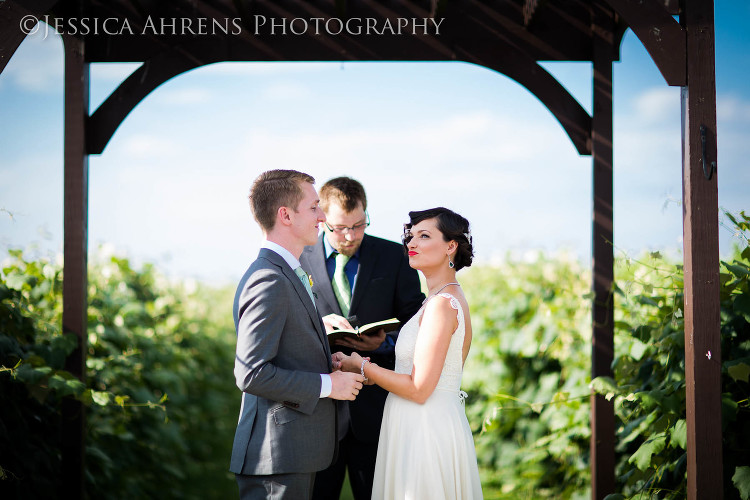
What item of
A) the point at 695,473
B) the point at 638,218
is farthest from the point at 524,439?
the point at 695,473

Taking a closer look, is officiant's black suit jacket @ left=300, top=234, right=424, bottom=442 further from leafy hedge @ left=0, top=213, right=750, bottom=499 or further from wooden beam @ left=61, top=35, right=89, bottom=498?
wooden beam @ left=61, top=35, right=89, bottom=498

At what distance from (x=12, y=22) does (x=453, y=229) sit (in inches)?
81.7

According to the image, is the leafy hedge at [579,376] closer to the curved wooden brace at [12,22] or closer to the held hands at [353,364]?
the held hands at [353,364]

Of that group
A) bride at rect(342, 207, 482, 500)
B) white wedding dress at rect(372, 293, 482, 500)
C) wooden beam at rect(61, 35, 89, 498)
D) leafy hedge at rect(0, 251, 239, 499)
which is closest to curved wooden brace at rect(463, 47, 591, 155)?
bride at rect(342, 207, 482, 500)

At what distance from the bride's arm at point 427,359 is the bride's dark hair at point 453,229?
0.32m

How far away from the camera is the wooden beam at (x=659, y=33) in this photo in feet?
10.4

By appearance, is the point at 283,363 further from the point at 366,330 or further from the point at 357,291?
the point at 357,291

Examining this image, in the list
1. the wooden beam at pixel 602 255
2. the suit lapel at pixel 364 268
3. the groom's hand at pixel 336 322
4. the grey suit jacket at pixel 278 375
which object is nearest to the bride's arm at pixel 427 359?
the grey suit jacket at pixel 278 375

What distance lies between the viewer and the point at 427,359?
10.2 feet

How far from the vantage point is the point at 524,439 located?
23.9 feet

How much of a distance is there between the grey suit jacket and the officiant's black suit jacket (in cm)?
84

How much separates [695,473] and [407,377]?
123 cm

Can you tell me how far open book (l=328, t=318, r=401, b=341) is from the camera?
320cm

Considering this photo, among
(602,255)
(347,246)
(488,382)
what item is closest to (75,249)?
(347,246)
